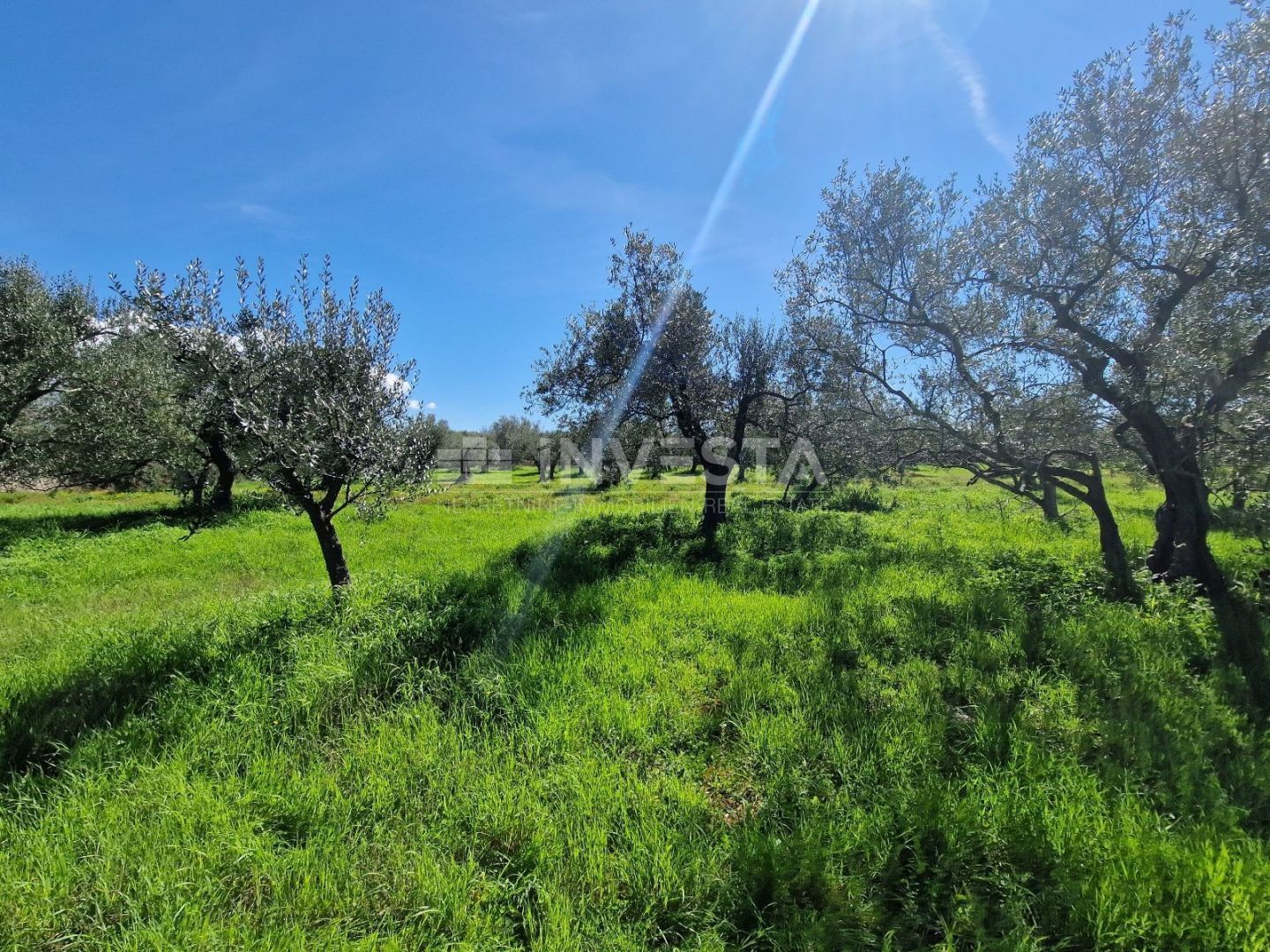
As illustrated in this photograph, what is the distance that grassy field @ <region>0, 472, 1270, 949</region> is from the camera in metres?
2.71

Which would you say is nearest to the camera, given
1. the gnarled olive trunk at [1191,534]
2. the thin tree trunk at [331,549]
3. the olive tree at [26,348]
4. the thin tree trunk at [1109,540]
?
the gnarled olive trunk at [1191,534]

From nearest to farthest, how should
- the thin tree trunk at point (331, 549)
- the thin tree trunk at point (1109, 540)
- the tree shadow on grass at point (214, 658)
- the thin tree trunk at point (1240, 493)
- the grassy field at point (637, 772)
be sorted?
1. the grassy field at point (637, 772)
2. the tree shadow on grass at point (214, 658)
3. the thin tree trunk at point (1240, 493)
4. the thin tree trunk at point (331, 549)
5. the thin tree trunk at point (1109, 540)

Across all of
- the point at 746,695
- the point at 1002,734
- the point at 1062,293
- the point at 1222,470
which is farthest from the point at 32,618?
the point at 1222,470

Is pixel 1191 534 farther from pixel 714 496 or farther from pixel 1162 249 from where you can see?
pixel 714 496

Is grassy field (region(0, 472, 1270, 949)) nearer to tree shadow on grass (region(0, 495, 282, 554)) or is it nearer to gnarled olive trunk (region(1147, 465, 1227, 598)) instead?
gnarled olive trunk (region(1147, 465, 1227, 598))

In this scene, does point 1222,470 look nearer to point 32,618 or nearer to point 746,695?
point 746,695

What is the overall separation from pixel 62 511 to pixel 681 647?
2951 cm

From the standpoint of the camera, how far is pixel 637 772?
3.93 m

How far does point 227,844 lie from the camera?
3.13 metres

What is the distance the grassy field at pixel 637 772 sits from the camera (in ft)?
8.89

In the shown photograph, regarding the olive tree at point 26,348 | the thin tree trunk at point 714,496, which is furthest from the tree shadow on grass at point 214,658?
the olive tree at point 26,348
